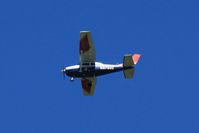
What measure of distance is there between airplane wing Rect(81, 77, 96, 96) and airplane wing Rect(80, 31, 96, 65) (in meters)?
5.24

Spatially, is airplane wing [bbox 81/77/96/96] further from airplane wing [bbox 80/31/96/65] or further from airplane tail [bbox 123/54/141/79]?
airplane tail [bbox 123/54/141/79]

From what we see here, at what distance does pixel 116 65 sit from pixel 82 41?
4321mm

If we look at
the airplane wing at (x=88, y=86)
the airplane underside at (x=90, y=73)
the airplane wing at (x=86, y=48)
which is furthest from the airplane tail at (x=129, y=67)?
the airplane wing at (x=88, y=86)

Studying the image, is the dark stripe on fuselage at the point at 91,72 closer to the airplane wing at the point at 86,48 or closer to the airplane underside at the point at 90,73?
the airplane underside at the point at 90,73

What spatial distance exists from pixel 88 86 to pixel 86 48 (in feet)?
24.0

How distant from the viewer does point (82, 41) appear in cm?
9538

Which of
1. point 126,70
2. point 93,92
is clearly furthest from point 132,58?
point 93,92

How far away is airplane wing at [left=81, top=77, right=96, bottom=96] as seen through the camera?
3994 inches

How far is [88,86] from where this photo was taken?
102 m

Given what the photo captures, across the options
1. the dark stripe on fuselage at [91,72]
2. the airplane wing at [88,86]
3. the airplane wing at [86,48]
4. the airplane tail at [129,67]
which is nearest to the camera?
the airplane wing at [86,48]

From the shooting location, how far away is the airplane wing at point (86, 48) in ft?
311

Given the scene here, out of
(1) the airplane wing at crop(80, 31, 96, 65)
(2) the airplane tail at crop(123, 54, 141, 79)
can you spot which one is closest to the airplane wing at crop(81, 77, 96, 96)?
(1) the airplane wing at crop(80, 31, 96, 65)

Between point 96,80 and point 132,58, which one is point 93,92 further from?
point 132,58

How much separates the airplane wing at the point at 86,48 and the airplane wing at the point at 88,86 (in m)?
5.24
